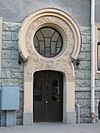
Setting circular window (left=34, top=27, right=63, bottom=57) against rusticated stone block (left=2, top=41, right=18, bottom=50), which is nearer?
rusticated stone block (left=2, top=41, right=18, bottom=50)

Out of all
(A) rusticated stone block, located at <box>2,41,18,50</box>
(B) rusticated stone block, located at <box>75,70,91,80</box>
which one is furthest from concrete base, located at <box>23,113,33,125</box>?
(A) rusticated stone block, located at <box>2,41,18,50</box>

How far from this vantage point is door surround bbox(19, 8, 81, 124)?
1639 cm

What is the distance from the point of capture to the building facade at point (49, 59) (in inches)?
645

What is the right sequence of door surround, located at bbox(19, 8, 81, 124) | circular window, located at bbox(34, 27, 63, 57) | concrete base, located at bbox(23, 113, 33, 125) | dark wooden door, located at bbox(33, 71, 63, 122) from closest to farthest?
concrete base, located at bbox(23, 113, 33, 125) < door surround, located at bbox(19, 8, 81, 124) < dark wooden door, located at bbox(33, 71, 63, 122) < circular window, located at bbox(34, 27, 63, 57)

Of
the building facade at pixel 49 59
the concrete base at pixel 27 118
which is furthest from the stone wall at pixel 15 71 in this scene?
the concrete base at pixel 27 118

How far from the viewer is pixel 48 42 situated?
17.4 m

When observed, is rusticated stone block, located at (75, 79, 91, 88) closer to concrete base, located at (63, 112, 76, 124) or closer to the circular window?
concrete base, located at (63, 112, 76, 124)

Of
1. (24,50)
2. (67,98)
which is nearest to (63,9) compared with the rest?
(24,50)

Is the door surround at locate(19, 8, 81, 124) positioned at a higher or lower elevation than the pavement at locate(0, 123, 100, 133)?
higher

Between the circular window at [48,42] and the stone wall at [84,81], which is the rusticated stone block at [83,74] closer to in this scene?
the stone wall at [84,81]

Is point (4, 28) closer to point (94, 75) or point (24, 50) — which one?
point (24, 50)

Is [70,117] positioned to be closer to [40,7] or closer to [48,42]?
[48,42]

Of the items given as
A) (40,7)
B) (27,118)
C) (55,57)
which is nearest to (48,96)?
(27,118)

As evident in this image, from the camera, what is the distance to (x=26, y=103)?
16344 mm
